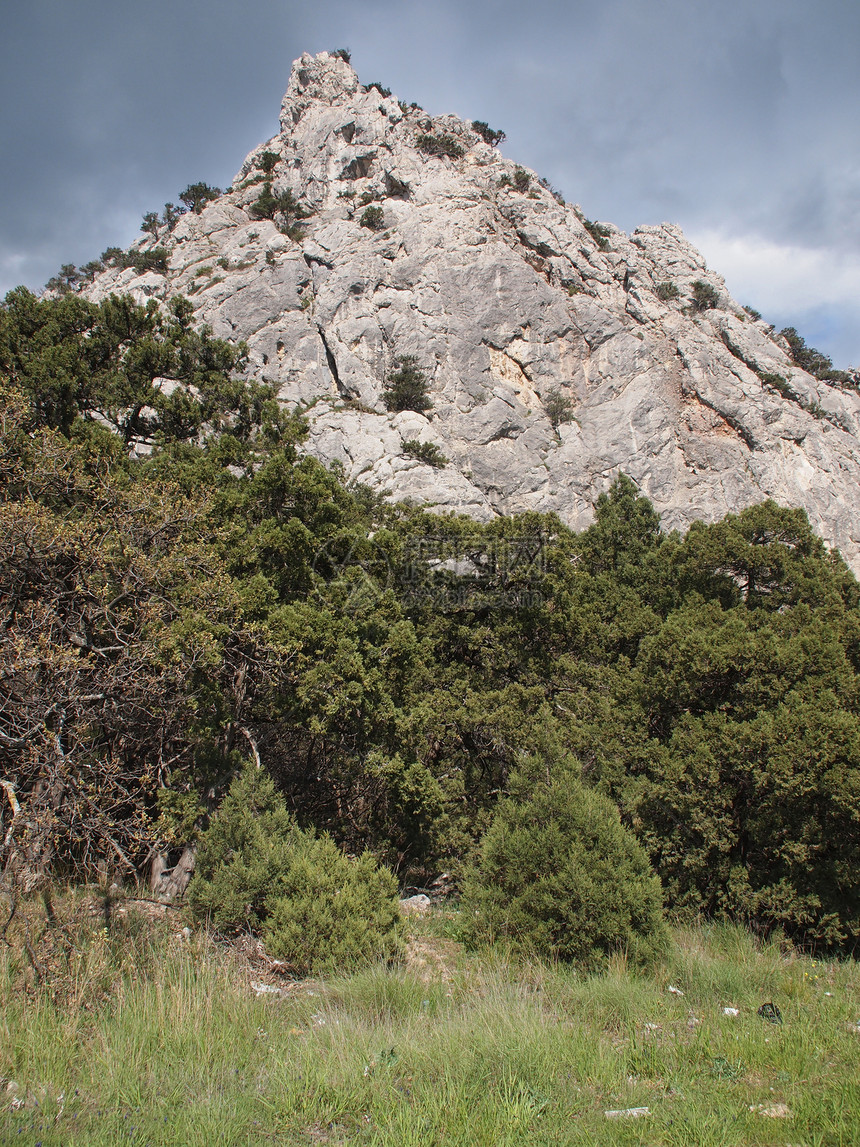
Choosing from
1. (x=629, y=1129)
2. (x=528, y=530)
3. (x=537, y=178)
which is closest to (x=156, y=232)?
(x=537, y=178)

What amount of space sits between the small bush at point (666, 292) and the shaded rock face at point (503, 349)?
15 centimetres

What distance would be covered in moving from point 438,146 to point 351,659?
5668cm

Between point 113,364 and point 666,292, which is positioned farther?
point 666,292

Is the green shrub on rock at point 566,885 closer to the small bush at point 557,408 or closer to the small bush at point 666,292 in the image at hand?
the small bush at point 557,408

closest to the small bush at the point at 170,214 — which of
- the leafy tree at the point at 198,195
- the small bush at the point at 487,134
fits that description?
the leafy tree at the point at 198,195

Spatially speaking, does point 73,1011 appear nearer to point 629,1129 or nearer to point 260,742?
point 629,1129

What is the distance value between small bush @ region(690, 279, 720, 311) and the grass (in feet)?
168

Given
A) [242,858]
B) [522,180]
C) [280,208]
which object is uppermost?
[522,180]

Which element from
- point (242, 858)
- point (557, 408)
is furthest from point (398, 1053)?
point (557, 408)

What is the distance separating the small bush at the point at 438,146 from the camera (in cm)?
5147

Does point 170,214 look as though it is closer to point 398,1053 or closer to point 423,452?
point 423,452

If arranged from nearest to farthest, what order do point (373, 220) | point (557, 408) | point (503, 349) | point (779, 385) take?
point (557, 408) → point (503, 349) → point (779, 385) → point (373, 220)

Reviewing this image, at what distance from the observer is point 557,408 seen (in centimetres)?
3850

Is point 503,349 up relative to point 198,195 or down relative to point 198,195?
down
